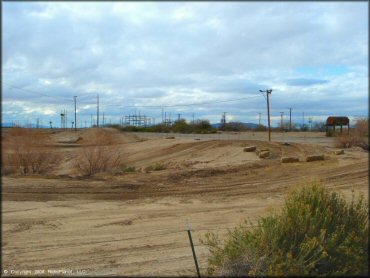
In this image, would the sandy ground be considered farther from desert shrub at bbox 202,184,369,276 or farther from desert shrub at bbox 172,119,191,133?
desert shrub at bbox 172,119,191,133

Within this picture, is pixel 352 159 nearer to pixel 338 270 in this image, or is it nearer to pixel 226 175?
pixel 226 175

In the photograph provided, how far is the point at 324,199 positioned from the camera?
6.58 meters

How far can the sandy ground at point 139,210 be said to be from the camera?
8.41 m

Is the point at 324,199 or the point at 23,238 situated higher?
the point at 324,199

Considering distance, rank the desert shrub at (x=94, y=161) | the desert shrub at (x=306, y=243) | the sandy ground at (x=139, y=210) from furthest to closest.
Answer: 1. the desert shrub at (x=94, y=161)
2. the sandy ground at (x=139, y=210)
3. the desert shrub at (x=306, y=243)

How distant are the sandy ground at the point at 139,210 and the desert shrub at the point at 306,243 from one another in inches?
38.5

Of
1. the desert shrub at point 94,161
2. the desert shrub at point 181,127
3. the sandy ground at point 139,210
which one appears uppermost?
the desert shrub at point 181,127

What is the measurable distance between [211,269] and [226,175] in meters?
17.0

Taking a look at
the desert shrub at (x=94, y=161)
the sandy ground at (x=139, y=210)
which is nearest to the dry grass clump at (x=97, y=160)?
the desert shrub at (x=94, y=161)

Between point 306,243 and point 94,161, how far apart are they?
67.0ft

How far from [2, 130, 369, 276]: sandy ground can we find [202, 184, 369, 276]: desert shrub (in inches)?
A: 38.5

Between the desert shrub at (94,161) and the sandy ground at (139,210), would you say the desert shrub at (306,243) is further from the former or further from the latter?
the desert shrub at (94,161)

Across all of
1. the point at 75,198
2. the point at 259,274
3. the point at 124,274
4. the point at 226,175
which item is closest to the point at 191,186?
the point at 226,175

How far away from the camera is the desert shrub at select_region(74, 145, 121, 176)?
2470 cm
